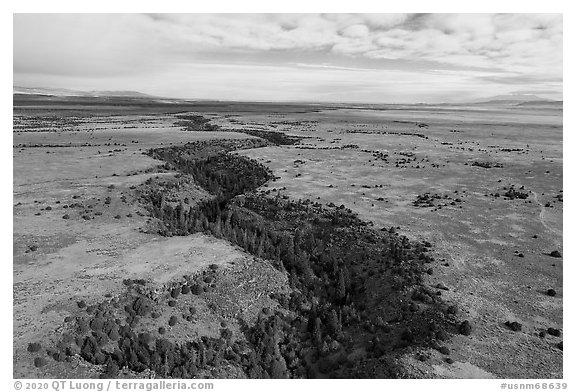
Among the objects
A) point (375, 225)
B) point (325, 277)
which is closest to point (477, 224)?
point (375, 225)

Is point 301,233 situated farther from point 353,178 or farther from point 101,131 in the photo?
point 101,131

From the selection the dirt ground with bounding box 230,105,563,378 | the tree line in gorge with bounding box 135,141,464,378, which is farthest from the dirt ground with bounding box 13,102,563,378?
the tree line in gorge with bounding box 135,141,464,378

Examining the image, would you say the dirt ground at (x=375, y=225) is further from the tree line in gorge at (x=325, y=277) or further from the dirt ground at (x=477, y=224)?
the tree line in gorge at (x=325, y=277)

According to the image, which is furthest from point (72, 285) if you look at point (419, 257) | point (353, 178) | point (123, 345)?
point (353, 178)

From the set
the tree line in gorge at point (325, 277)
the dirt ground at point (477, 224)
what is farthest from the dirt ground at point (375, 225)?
the tree line in gorge at point (325, 277)

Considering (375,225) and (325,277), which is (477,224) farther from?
(325,277)

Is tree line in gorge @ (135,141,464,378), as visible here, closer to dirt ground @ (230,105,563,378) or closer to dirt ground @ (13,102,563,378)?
dirt ground @ (13,102,563,378)
